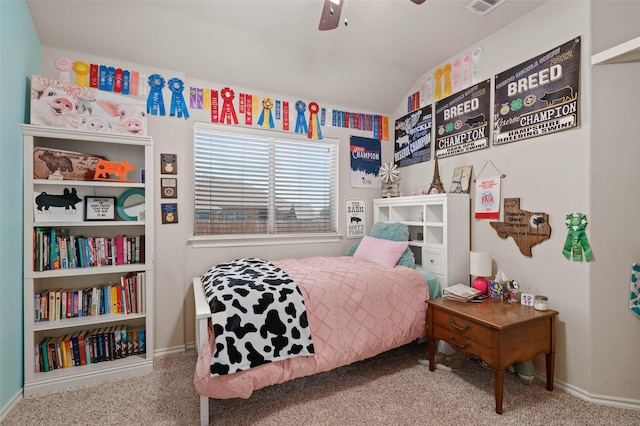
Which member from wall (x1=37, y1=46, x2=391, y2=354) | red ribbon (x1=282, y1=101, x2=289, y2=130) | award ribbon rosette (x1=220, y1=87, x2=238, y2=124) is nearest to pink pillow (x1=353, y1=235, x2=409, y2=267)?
wall (x1=37, y1=46, x2=391, y2=354)

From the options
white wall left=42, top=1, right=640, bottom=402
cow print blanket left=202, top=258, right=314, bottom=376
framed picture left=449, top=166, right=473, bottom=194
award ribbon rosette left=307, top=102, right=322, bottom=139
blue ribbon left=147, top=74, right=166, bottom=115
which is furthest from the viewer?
award ribbon rosette left=307, top=102, right=322, bottom=139

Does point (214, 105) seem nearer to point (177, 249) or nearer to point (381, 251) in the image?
point (177, 249)

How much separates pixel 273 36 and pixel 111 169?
1.71 meters

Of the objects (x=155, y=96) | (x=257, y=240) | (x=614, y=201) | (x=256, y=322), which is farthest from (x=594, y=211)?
(x=155, y=96)

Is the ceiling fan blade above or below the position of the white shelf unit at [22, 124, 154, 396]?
above

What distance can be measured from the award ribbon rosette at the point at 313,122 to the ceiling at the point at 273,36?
0.42ft

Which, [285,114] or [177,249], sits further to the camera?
[285,114]

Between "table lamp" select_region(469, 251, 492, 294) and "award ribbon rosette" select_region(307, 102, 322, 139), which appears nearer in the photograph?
"table lamp" select_region(469, 251, 492, 294)

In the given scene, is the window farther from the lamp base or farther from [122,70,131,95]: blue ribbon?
the lamp base

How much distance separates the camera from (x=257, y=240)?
2.96 metres

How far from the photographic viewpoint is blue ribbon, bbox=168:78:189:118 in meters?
2.60

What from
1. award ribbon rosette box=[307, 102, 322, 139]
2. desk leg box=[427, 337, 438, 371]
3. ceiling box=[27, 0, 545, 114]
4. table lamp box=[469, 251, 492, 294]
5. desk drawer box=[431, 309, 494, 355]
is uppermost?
ceiling box=[27, 0, 545, 114]

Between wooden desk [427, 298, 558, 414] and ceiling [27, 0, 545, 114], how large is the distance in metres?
2.21

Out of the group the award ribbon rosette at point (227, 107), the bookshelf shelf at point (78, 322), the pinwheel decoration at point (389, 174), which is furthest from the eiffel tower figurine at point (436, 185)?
the bookshelf shelf at point (78, 322)
